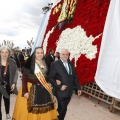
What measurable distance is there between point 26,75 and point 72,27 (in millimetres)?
6113

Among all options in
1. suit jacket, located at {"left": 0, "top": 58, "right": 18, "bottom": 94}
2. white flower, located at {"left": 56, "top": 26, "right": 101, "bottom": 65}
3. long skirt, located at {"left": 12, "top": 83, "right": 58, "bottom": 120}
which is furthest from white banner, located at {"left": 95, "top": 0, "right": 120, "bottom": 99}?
suit jacket, located at {"left": 0, "top": 58, "right": 18, "bottom": 94}

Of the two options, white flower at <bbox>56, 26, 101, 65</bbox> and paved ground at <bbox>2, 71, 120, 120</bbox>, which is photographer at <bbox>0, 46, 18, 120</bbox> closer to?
paved ground at <bbox>2, 71, 120, 120</bbox>

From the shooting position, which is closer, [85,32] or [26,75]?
[26,75]

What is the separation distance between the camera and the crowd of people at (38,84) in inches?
140

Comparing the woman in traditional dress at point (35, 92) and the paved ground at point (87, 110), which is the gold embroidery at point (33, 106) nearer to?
the woman in traditional dress at point (35, 92)

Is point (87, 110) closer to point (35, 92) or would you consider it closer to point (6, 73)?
point (35, 92)

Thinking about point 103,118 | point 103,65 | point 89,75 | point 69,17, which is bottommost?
point 103,118

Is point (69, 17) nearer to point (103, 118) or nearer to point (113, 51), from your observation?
point (113, 51)

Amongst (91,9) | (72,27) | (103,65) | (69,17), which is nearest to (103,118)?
(103,65)

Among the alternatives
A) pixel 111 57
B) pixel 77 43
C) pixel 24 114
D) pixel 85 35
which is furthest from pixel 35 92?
pixel 77 43

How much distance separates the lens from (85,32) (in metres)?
7.84

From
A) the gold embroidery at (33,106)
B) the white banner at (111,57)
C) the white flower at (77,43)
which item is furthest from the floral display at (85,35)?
the gold embroidery at (33,106)

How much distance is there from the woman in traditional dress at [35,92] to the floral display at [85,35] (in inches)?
128

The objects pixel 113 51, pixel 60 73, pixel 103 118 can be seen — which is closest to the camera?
pixel 60 73
